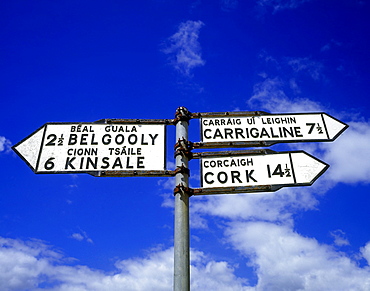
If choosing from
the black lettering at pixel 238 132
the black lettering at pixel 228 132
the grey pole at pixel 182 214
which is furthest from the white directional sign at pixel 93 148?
the black lettering at pixel 238 132

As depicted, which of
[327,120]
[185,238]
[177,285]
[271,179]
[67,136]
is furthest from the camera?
[327,120]

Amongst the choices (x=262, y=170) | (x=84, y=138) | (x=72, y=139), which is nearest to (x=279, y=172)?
(x=262, y=170)

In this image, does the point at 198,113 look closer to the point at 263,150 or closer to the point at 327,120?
the point at 263,150

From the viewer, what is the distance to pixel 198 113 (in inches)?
166

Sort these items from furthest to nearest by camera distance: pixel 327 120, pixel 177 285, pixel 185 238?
1. pixel 327 120
2. pixel 185 238
3. pixel 177 285

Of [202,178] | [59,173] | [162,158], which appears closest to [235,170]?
[202,178]

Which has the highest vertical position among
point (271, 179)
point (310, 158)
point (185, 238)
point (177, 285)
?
point (310, 158)

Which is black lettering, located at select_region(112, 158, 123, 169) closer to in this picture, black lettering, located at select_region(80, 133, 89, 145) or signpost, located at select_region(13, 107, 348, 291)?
signpost, located at select_region(13, 107, 348, 291)

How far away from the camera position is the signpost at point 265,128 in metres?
4.07

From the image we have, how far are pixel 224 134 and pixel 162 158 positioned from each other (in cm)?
97

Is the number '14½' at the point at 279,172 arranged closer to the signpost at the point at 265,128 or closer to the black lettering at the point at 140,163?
the signpost at the point at 265,128

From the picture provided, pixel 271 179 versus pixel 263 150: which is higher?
pixel 263 150

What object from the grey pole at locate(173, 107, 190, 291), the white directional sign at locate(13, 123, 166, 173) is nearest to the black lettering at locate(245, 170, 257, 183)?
the grey pole at locate(173, 107, 190, 291)

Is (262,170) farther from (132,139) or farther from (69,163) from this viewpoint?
(69,163)
